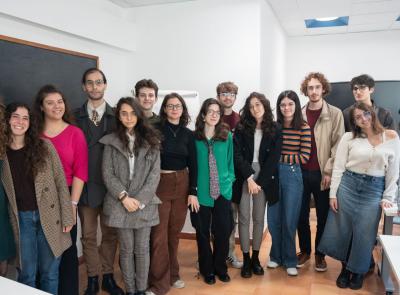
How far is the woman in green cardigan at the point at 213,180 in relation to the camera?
270 centimetres

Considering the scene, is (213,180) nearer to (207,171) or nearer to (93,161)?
(207,171)

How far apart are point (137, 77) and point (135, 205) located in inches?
85.6

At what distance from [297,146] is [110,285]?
1.85 meters

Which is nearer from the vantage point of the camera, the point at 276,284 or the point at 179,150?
the point at 179,150

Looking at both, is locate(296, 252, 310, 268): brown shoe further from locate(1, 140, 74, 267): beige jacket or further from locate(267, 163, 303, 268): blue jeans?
locate(1, 140, 74, 267): beige jacket

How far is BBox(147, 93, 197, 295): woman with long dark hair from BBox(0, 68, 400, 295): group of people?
0.03ft

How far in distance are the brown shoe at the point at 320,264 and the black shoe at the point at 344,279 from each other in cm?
22

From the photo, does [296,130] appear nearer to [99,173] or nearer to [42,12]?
[99,173]

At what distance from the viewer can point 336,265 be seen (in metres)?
3.25

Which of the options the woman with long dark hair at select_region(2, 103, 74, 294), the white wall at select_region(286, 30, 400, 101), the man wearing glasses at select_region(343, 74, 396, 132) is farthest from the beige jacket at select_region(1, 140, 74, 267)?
the white wall at select_region(286, 30, 400, 101)

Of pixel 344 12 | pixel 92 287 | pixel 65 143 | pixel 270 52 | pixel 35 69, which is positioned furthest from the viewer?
pixel 344 12

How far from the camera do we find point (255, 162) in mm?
2922

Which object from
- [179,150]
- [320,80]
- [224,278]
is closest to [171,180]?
[179,150]

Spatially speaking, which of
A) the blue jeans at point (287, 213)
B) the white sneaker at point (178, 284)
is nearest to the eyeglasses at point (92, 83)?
the blue jeans at point (287, 213)
